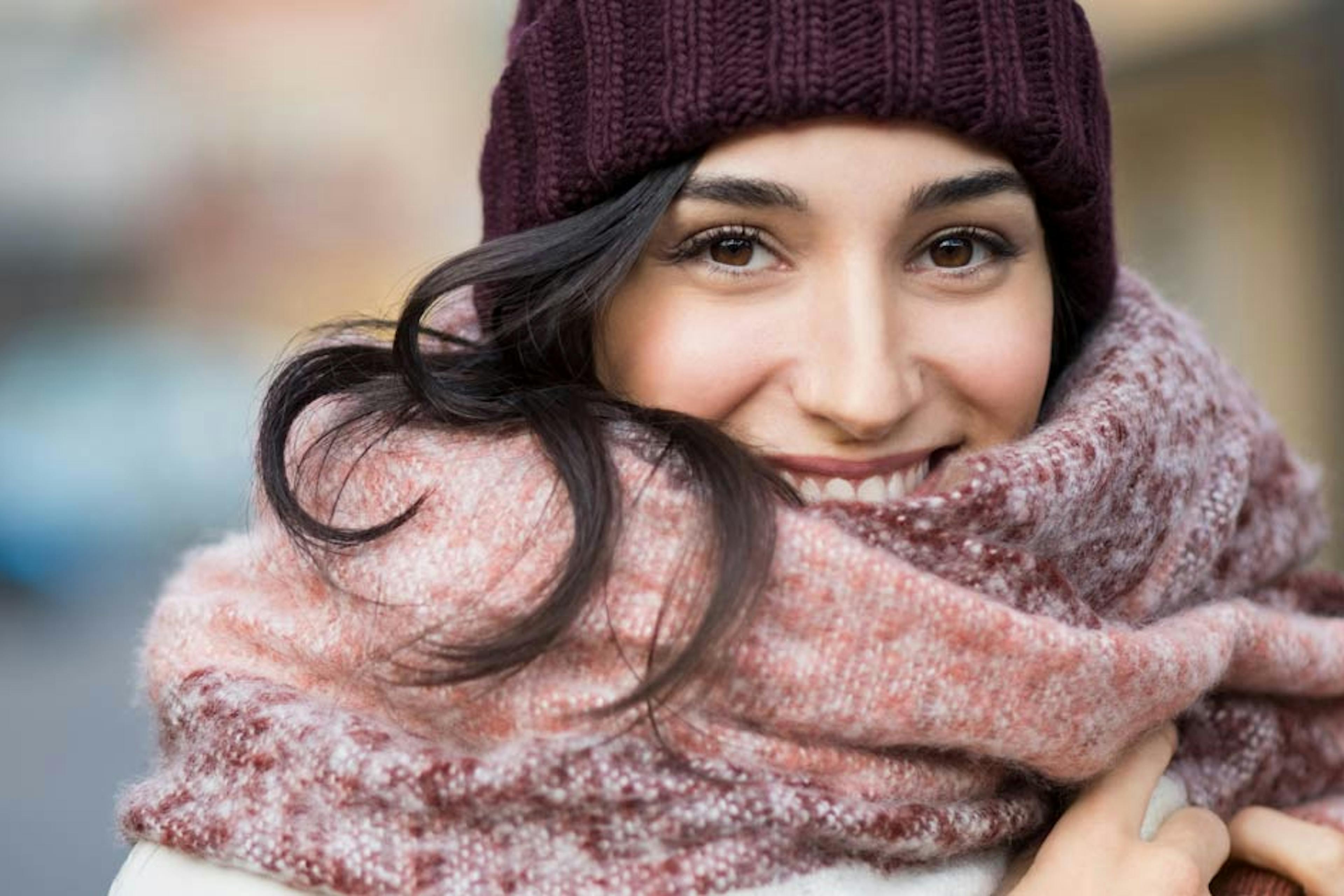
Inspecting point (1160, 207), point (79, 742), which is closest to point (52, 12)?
point (79, 742)

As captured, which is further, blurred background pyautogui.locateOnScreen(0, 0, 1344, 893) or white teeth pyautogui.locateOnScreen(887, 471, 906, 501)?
blurred background pyautogui.locateOnScreen(0, 0, 1344, 893)

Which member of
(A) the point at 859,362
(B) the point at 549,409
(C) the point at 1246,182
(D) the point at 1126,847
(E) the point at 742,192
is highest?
(C) the point at 1246,182

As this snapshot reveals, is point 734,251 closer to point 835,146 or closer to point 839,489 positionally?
point 835,146

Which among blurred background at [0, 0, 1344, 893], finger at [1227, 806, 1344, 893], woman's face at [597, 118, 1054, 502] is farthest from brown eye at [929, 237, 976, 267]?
blurred background at [0, 0, 1344, 893]

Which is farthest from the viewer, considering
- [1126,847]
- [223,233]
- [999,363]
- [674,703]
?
[223,233]

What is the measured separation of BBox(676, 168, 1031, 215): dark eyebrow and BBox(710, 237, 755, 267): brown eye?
0.04 meters

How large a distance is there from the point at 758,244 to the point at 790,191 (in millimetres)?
75

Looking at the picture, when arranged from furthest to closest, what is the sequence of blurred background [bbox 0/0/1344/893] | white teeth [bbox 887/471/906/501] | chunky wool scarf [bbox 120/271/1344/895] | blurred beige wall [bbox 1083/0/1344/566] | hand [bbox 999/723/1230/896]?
blurred background [bbox 0/0/1344/893] < blurred beige wall [bbox 1083/0/1344/566] < white teeth [bbox 887/471/906/501] < hand [bbox 999/723/1230/896] < chunky wool scarf [bbox 120/271/1344/895]

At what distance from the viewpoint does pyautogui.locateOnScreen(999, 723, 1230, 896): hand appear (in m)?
1.69

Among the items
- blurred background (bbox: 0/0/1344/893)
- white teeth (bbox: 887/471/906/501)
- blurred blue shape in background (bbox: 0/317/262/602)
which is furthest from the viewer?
blurred blue shape in background (bbox: 0/317/262/602)

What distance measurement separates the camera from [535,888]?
157cm

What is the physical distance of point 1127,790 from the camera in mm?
1788

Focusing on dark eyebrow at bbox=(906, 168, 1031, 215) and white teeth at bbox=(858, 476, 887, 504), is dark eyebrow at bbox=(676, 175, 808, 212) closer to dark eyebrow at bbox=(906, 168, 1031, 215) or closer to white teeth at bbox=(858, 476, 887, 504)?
dark eyebrow at bbox=(906, 168, 1031, 215)

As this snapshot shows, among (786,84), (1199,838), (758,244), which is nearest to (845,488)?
(758,244)
